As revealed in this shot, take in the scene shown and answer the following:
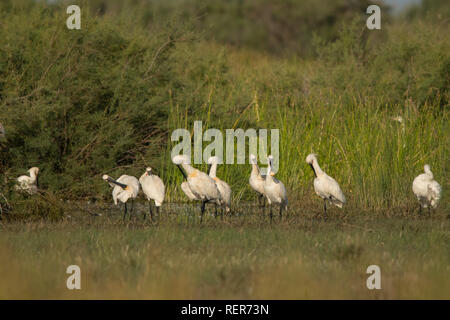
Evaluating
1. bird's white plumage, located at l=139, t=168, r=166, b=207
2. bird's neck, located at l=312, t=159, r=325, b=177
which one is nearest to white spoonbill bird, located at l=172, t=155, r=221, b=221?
bird's white plumage, located at l=139, t=168, r=166, b=207

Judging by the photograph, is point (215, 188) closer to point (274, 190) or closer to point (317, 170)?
point (274, 190)

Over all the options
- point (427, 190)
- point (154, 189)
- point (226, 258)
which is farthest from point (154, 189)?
point (427, 190)

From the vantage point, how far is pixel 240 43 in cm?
4066

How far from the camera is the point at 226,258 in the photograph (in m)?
7.33

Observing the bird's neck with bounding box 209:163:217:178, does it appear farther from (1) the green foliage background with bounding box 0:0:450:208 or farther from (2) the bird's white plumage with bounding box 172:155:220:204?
(1) the green foliage background with bounding box 0:0:450:208

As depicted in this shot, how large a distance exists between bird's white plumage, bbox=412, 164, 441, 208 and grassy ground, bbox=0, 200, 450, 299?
437 millimetres

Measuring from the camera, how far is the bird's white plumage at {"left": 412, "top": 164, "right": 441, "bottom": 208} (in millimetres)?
11094

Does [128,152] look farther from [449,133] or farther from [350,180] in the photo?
[449,133]

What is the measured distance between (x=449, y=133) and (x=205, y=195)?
5310 mm

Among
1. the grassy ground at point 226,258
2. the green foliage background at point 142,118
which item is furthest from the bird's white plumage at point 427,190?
the green foliage background at point 142,118

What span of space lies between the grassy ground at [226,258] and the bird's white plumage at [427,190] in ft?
1.43

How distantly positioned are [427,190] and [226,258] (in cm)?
490

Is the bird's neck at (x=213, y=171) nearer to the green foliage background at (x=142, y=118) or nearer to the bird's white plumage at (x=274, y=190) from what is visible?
the bird's white plumage at (x=274, y=190)

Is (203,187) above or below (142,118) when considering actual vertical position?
below
